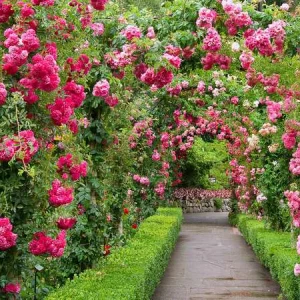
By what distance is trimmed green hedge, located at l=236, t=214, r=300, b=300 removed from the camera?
8250 millimetres

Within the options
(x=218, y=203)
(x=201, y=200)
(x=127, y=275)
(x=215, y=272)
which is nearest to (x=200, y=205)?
(x=201, y=200)

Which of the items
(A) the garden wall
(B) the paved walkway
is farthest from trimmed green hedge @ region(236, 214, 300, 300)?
(A) the garden wall

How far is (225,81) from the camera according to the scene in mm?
15227

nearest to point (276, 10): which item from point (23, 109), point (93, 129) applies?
point (93, 129)

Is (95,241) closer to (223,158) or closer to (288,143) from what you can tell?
(288,143)

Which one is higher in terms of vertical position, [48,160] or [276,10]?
[276,10]

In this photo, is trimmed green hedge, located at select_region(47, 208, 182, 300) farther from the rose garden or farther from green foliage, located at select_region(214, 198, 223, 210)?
green foliage, located at select_region(214, 198, 223, 210)

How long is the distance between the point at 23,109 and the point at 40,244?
94 cm

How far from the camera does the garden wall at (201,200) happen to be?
96.4 ft

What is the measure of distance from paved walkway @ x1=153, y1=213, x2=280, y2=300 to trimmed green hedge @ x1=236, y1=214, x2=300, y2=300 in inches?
11.9

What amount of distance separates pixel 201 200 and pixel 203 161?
422cm

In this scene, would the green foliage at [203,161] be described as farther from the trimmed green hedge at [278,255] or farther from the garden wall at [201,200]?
the trimmed green hedge at [278,255]

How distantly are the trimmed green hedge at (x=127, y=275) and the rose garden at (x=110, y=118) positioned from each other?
0.10ft

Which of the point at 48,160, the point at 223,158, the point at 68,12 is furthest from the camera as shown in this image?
the point at 223,158
